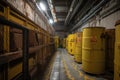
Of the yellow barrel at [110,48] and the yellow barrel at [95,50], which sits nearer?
the yellow barrel at [95,50]

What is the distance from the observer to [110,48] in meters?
4.84

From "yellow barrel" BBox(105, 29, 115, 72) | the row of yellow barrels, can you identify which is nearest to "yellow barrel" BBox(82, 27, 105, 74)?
the row of yellow barrels

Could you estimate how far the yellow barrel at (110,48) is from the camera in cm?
475

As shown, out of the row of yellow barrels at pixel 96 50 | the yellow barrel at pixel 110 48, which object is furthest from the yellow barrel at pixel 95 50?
the yellow barrel at pixel 110 48

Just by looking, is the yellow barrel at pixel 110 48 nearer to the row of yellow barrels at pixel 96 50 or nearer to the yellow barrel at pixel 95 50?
the row of yellow barrels at pixel 96 50

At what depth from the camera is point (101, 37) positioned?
458 centimetres

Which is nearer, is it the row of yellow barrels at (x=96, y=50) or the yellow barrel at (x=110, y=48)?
the row of yellow barrels at (x=96, y=50)

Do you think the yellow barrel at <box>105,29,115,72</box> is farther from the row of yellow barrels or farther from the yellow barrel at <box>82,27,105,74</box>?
the yellow barrel at <box>82,27,105,74</box>

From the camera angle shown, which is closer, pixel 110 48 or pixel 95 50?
pixel 95 50

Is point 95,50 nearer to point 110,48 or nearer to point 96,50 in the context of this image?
point 96,50

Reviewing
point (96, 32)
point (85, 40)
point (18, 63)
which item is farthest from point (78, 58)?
point (18, 63)

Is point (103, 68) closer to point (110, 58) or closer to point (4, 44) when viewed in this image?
point (110, 58)

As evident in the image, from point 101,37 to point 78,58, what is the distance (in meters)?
2.72

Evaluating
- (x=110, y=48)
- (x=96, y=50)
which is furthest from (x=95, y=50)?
(x=110, y=48)
